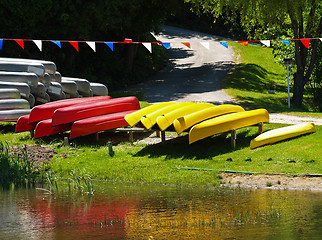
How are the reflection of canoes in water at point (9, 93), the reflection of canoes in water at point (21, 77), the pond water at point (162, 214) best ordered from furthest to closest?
the reflection of canoes in water at point (21, 77) → the reflection of canoes in water at point (9, 93) → the pond water at point (162, 214)

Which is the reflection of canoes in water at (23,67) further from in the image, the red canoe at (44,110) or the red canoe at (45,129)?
the red canoe at (45,129)

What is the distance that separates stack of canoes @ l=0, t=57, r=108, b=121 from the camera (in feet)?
65.9

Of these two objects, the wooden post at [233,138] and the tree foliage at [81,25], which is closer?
the wooden post at [233,138]

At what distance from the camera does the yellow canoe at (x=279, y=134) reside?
15.9 meters

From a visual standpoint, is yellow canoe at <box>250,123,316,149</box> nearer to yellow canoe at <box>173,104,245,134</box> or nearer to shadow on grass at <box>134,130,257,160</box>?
shadow on grass at <box>134,130,257,160</box>

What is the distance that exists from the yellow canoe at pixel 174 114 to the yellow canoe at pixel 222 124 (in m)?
0.80

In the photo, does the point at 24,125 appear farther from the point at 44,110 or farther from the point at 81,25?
the point at 81,25

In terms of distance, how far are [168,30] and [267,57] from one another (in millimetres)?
9643

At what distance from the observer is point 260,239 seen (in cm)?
902

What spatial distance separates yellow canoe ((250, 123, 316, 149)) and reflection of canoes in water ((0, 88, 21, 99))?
8494 mm

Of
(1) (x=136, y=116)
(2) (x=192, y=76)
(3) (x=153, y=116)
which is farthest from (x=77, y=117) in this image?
(2) (x=192, y=76)

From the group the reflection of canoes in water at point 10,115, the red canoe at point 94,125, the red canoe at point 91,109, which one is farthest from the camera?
the reflection of canoes in water at point 10,115

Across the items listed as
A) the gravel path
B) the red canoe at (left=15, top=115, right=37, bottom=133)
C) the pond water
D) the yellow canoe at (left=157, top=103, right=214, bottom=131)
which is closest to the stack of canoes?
the red canoe at (left=15, top=115, right=37, bottom=133)

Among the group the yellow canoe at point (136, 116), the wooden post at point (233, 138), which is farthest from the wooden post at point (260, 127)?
the yellow canoe at point (136, 116)
